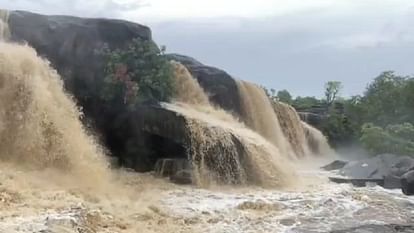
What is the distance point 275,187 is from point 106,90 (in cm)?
517

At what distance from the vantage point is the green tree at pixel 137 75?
1662 cm

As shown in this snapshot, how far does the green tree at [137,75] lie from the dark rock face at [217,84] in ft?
12.0

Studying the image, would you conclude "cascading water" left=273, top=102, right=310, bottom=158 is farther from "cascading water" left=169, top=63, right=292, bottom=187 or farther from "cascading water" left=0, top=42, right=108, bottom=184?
"cascading water" left=0, top=42, right=108, bottom=184

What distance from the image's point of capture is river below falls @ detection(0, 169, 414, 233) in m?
9.64

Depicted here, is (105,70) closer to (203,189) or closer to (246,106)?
(203,189)

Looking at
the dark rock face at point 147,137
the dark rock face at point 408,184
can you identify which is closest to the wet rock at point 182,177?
the dark rock face at point 147,137

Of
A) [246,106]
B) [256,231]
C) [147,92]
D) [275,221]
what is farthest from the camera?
[246,106]

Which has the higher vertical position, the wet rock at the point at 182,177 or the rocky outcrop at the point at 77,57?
the rocky outcrop at the point at 77,57

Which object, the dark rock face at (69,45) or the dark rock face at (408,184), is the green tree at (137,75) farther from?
the dark rock face at (408,184)

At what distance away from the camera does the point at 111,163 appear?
1625 cm

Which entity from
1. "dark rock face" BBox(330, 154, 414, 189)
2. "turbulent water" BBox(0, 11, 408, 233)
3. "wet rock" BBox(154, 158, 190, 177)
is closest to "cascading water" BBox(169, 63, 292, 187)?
"turbulent water" BBox(0, 11, 408, 233)

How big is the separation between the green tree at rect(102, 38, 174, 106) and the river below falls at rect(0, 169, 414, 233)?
9.67 feet

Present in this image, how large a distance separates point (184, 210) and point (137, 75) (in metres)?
6.40

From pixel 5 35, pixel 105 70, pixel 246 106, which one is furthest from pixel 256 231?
pixel 246 106
